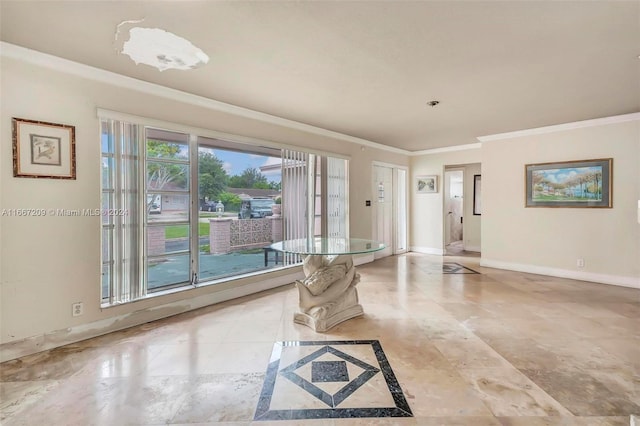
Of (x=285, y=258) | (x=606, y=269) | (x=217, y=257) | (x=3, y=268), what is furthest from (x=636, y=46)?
(x=217, y=257)

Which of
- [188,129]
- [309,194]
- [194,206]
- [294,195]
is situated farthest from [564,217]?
[188,129]

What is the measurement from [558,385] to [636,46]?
2582mm

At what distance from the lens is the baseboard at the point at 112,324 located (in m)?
2.26

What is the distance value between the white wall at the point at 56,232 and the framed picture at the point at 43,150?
0.04m

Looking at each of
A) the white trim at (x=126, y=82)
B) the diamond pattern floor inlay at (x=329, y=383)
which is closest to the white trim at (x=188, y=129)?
the white trim at (x=126, y=82)

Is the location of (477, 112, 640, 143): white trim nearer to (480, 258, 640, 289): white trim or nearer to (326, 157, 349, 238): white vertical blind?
(480, 258, 640, 289): white trim

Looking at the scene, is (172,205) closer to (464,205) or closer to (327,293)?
(327,293)

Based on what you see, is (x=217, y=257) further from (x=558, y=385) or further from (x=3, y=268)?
(x=558, y=385)

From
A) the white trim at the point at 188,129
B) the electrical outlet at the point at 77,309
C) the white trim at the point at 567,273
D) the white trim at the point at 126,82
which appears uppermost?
the white trim at the point at 126,82

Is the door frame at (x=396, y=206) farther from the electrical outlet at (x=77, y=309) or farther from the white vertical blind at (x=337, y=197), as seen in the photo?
the electrical outlet at (x=77, y=309)

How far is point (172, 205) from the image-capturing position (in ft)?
10.5

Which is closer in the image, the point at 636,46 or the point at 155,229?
the point at 636,46

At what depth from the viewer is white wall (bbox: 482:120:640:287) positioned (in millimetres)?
3963

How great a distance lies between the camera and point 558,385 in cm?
188
